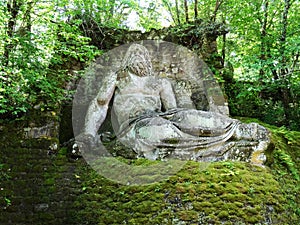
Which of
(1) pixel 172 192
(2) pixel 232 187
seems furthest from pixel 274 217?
(1) pixel 172 192

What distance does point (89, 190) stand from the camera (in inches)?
143

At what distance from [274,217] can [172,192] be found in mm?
965

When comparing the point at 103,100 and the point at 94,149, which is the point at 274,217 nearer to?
the point at 94,149

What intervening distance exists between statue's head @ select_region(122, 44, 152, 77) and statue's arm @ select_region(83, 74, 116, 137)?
307mm

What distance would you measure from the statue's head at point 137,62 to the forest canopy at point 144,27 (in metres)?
0.55

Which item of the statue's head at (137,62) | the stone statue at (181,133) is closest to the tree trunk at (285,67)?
the statue's head at (137,62)

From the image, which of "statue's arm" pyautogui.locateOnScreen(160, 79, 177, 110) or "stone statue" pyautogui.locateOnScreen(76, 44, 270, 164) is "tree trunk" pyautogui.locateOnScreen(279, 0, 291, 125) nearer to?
"statue's arm" pyautogui.locateOnScreen(160, 79, 177, 110)

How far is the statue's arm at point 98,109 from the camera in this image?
14.9 feet

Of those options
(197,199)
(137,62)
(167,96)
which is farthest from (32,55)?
(197,199)

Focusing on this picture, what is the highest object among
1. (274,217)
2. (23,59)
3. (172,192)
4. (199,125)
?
(23,59)

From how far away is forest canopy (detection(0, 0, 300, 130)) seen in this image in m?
4.50

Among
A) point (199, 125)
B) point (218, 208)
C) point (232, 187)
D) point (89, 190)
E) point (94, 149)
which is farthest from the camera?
point (94, 149)

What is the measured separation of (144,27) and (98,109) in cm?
511

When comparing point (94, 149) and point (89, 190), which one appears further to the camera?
point (94, 149)
